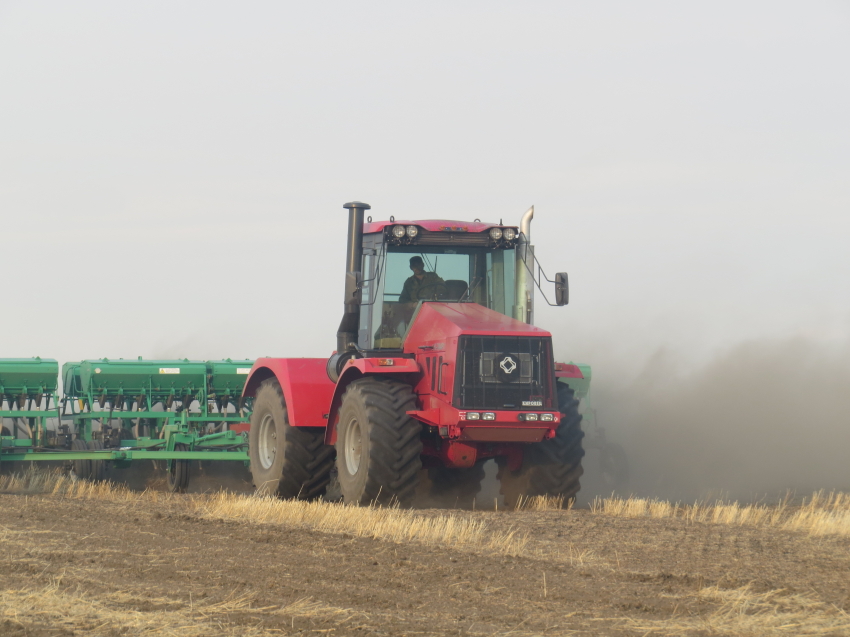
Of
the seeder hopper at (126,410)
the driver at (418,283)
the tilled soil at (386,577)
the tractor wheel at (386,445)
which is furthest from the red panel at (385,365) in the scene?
the seeder hopper at (126,410)

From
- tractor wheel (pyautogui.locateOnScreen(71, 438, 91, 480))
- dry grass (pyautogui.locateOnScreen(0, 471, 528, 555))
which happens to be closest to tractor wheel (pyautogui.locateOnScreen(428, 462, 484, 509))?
dry grass (pyautogui.locateOnScreen(0, 471, 528, 555))

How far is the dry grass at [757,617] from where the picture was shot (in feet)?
16.8

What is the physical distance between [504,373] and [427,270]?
5.53 feet

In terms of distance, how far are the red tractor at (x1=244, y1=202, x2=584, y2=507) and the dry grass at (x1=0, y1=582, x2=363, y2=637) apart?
4.34 meters

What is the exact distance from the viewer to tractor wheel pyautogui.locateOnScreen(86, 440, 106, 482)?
14.2 meters

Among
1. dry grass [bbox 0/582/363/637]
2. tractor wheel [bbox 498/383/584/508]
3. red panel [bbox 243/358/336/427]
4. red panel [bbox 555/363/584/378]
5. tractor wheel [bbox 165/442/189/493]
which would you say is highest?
red panel [bbox 555/363/584/378]

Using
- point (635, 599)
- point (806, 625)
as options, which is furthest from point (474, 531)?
point (806, 625)

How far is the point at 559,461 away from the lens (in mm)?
10688

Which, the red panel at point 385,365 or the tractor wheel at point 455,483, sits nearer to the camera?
the red panel at point 385,365

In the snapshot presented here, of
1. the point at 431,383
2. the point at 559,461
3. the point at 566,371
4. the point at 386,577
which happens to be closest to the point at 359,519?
the point at 431,383

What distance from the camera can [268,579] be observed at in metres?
6.46

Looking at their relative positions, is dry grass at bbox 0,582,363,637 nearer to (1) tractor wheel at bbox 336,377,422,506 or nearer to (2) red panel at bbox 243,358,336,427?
(1) tractor wheel at bbox 336,377,422,506

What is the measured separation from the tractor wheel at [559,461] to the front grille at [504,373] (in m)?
0.54

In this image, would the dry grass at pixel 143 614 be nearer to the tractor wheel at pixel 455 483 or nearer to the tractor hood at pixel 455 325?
the tractor hood at pixel 455 325
